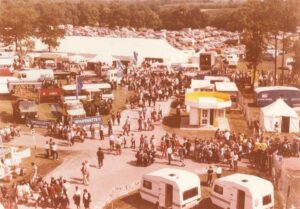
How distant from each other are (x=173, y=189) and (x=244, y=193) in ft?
8.10

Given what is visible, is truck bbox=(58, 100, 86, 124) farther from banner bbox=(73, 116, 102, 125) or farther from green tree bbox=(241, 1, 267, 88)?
green tree bbox=(241, 1, 267, 88)

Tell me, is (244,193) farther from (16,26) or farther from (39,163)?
(16,26)

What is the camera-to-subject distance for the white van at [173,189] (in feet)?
55.2

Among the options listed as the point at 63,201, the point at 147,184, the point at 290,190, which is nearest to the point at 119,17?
the point at 290,190

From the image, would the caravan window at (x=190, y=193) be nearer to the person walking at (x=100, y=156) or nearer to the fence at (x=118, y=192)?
the fence at (x=118, y=192)

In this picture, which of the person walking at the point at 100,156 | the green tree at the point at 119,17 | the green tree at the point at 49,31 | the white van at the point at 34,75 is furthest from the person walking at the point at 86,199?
the green tree at the point at 119,17

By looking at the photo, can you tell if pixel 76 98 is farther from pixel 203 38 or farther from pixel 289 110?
pixel 203 38

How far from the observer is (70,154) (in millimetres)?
23828

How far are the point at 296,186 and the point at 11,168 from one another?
1228cm

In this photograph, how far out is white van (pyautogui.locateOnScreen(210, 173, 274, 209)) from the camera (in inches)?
637

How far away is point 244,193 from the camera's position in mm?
16391

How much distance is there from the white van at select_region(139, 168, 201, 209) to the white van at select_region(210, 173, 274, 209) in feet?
3.10

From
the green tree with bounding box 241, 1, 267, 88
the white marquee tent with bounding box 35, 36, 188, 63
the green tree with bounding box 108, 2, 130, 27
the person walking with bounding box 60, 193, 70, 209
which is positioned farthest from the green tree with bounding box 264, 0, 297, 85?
the green tree with bounding box 108, 2, 130, 27

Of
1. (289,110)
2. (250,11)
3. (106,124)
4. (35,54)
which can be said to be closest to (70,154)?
(106,124)
